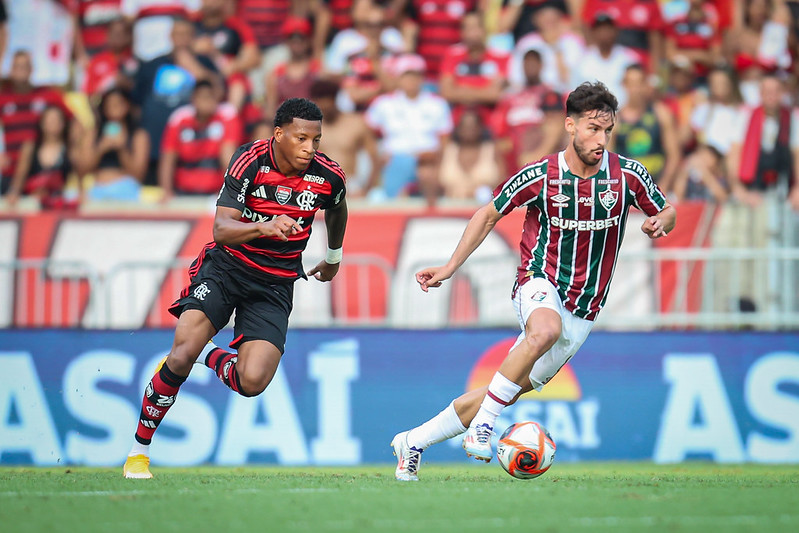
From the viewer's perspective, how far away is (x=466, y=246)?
7895mm

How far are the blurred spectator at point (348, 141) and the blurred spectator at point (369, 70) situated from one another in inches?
32.1

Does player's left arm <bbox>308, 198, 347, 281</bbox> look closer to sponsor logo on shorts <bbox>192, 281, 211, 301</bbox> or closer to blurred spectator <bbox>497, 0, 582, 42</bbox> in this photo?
sponsor logo on shorts <bbox>192, 281, 211, 301</bbox>

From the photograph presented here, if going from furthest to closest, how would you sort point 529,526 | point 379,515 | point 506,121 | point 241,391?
point 506,121, point 241,391, point 379,515, point 529,526

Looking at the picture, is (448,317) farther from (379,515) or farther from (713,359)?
(379,515)

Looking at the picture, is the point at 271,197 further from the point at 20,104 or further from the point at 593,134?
the point at 20,104

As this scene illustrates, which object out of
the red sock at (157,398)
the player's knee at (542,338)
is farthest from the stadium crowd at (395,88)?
the player's knee at (542,338)

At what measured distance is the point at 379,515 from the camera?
607 centimetres

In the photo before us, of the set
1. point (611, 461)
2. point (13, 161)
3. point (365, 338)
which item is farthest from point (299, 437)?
point (13, 161)

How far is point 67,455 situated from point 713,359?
6675 mm

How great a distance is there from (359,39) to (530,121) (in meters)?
2.99

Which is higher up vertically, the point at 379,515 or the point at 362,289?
the point at 362,289

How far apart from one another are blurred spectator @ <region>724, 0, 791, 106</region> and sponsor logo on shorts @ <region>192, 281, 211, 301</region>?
965 cm

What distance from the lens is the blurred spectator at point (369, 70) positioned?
608 inches

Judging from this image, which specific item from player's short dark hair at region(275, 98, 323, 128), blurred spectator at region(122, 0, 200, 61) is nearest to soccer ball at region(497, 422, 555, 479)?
player's short dark hair at region(275, 98, 323, 128)
